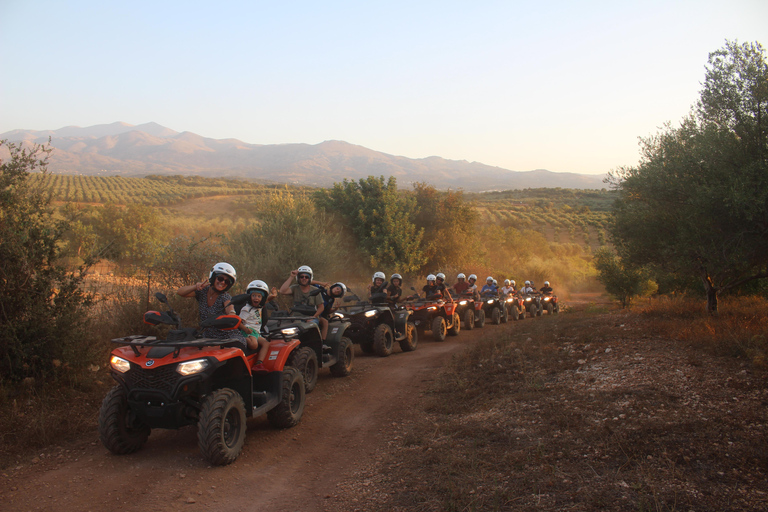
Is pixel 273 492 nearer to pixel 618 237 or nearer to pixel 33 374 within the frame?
pixel 33 374

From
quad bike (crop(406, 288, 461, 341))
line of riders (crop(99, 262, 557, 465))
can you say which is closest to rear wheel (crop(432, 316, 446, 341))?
quad bike (crop(406, 288, 461, 341))

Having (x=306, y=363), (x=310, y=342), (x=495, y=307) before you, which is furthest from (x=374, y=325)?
(x=495, y=307)

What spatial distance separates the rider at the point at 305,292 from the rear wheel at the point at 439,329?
6057mm

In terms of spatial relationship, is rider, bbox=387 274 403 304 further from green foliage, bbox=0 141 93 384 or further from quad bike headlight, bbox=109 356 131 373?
quad bike headlight, bbox=109 356 131 373

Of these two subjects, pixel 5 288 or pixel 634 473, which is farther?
pixel 5 288

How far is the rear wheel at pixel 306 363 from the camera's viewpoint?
724 centimetres

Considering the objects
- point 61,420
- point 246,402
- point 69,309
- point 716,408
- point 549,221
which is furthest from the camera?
point 549,221

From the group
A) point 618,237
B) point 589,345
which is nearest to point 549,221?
point 618,237

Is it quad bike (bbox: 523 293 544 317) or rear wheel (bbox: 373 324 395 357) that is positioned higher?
rear wheel (bbox: 373 324 395 357)

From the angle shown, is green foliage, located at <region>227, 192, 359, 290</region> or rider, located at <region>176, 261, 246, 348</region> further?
green foliage, located at <region>227, 192, 359, 290</region>

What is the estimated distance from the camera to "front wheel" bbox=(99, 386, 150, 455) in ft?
16.0

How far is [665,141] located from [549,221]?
2149 inches

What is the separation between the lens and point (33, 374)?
6.56m

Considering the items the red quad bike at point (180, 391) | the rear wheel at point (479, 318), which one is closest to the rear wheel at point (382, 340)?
the red quad bike at point (180, 391)
